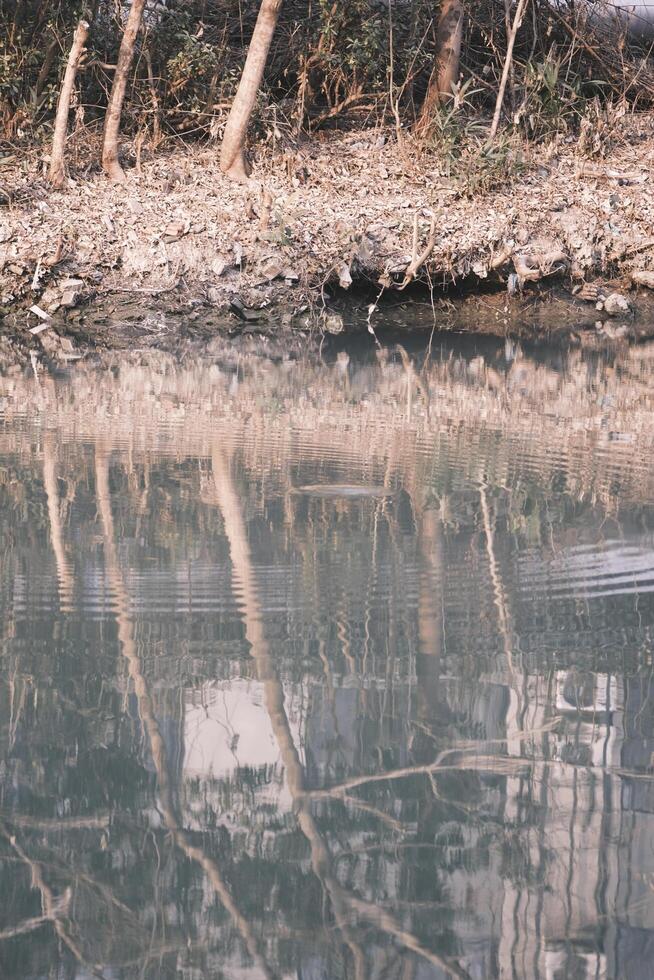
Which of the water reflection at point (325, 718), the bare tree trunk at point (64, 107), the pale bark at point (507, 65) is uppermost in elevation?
the pale bark at point (507, 65)

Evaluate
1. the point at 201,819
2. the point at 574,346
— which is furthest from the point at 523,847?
the point at 574,346

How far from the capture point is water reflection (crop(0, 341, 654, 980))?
6.56ft

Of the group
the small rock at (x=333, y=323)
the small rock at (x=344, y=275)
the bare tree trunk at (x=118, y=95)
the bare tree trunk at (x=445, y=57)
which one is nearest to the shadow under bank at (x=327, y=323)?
the small rock at (x=333, y=323)

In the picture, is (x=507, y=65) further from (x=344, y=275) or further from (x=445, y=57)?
→ (x=344, y=275)

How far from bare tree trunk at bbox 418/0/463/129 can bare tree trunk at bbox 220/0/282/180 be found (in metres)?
2.55

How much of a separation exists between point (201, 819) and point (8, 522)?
2.37 meters

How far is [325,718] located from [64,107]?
37.8 ft

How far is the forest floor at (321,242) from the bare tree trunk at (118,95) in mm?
246

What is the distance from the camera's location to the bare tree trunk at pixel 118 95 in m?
12.7

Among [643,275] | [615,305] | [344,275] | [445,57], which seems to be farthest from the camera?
[445,57]

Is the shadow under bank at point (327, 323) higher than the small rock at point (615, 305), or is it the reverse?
the small rock at point (615, 305)

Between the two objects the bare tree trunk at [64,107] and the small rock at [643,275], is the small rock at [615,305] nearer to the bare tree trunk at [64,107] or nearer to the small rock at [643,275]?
the small rock at [643,275]

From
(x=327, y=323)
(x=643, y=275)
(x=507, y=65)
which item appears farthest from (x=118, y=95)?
(x=643, y=275)

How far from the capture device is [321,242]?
1298 cm
